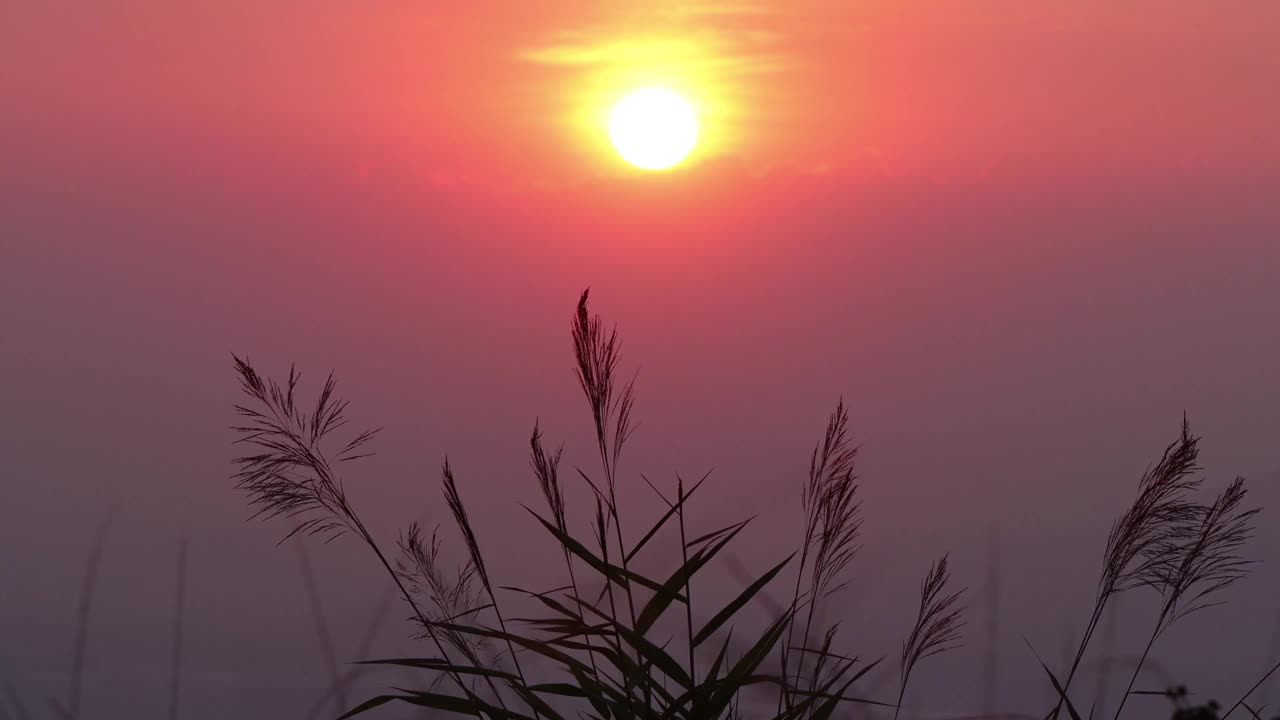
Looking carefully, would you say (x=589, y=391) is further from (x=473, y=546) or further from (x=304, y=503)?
(x=304, y=503)

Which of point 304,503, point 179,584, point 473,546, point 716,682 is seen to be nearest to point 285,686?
point 179,584

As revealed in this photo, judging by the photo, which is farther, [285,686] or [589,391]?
[285,686]

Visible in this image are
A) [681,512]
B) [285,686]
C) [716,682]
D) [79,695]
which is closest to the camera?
[681,512]

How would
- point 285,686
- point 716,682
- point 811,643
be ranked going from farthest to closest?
point 285,686 → point 811,643 → point 716,682

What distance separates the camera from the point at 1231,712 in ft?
6.38

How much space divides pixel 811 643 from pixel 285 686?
140 cm

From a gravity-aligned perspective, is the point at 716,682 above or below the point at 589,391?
below

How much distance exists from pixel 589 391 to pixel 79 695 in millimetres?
1455

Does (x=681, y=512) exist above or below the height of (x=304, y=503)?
below

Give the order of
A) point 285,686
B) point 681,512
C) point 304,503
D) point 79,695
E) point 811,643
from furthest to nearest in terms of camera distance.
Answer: point 285,686 → point 79,695 → point 811,643 → point 304,503 → point 681,512

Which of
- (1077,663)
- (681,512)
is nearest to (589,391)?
(681,512)

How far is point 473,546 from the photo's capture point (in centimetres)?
180

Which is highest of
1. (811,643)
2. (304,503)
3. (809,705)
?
A: (304,503)

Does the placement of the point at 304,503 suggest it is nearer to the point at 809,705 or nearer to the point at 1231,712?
the point at 809,705
